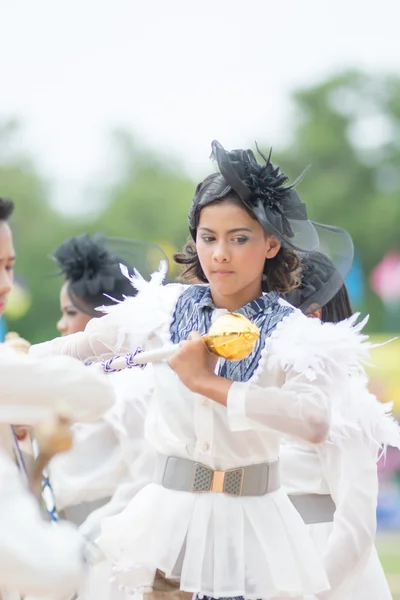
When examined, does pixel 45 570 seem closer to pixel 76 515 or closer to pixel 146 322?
pixel 146 322

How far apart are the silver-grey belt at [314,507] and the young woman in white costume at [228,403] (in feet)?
3.14

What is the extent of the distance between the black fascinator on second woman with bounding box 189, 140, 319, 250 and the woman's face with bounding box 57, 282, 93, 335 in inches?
69.2

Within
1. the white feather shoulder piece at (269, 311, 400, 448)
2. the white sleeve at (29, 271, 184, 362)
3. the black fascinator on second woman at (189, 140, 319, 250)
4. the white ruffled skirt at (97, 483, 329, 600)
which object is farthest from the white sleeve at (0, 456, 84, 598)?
the black fascinator on second woman at (189, 140, 319, 250)

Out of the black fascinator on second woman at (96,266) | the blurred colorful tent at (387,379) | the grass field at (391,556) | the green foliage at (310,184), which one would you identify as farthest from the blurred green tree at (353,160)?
the black fascinator on second woman at (96,266)

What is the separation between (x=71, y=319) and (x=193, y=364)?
2.18 m

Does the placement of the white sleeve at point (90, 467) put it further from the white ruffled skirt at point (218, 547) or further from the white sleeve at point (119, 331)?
the white ruffled skirt at point (218, 547)

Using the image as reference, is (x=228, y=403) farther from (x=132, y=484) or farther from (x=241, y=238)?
(x=132, y=484)

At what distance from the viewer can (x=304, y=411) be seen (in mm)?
3191

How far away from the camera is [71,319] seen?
5.33 m

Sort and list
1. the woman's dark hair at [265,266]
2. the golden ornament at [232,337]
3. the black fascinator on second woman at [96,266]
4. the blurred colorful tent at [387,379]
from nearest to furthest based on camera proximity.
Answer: the golden ornament at [232,337]
the woman's dark hair at [265,266]
the black fascinator on second woman at [96,266]
the blurred colorful tent at [387,379]

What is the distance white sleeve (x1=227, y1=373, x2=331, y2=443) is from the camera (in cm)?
318

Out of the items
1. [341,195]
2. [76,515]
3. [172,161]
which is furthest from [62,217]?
[76,515]

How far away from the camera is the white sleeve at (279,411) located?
3184 mm

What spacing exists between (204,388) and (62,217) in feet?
103
